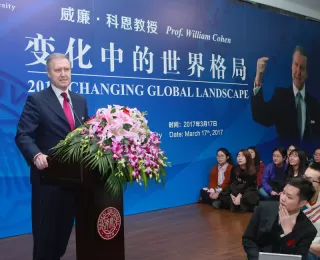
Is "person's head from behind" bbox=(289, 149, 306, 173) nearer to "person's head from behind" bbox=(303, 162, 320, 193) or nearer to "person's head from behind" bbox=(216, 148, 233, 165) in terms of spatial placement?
"person's head from behind" bbox=(216, 148, 233, 165)

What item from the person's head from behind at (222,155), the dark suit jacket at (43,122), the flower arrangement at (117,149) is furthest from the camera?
the person's head from behind at (222,155)

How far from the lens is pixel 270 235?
2398 mm

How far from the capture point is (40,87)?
506 cm

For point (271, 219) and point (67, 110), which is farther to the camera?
point (67, 110)

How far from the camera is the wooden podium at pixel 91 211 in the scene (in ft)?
8.55

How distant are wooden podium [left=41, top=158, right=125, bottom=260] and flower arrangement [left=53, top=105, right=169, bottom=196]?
0.06m

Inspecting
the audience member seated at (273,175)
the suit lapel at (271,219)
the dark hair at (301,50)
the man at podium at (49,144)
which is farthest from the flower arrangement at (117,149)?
the dark hair at (301,50)

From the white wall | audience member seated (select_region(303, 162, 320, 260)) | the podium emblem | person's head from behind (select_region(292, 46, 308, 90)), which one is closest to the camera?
the podium emblem

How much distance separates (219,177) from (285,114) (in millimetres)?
2349

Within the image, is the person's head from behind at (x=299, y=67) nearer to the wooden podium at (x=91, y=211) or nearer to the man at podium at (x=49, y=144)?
the man at podium at (x=49, y=144)

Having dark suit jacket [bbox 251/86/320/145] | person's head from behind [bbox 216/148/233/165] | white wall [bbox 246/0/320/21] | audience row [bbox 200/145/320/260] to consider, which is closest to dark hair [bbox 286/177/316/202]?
audience row [bbox 200/145/320/260]

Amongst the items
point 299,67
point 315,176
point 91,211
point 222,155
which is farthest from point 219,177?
point 91,211

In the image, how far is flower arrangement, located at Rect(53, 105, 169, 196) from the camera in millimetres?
2508

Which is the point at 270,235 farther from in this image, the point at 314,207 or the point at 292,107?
the point at 292,107
